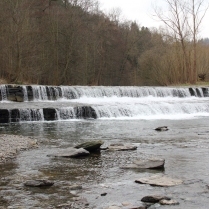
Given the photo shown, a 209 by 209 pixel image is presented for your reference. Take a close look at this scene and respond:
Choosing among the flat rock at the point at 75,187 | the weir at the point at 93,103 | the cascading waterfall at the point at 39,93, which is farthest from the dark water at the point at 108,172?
the cascading waterfall at the point at 39,93

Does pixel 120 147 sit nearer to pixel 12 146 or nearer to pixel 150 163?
pixel 150 163

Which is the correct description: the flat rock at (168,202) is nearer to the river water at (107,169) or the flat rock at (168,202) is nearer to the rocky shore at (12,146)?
the river water at (107,169)

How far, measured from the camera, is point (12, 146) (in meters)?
10.4

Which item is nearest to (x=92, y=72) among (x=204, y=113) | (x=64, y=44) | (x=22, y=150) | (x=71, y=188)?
(x=64, y=44)

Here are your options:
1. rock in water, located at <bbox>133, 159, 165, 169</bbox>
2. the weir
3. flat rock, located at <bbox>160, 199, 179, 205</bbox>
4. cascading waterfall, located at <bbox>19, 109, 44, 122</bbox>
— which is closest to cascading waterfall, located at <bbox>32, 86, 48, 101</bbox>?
the weir

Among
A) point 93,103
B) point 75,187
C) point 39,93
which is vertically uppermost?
point 39,93

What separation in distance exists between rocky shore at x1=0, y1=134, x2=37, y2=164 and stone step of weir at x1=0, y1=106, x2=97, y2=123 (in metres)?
5.87

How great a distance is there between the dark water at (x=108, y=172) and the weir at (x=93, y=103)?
5436 mm

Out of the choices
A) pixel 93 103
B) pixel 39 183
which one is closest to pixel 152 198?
pixel 39 183

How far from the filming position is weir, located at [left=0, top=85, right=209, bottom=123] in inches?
733

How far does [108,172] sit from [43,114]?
11.6 m

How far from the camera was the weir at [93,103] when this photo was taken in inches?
733

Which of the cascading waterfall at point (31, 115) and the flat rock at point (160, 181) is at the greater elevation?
the cascading waterfall at point (31, 115)

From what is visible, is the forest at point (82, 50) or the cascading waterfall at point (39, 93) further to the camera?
the forest at point (82, 50)
